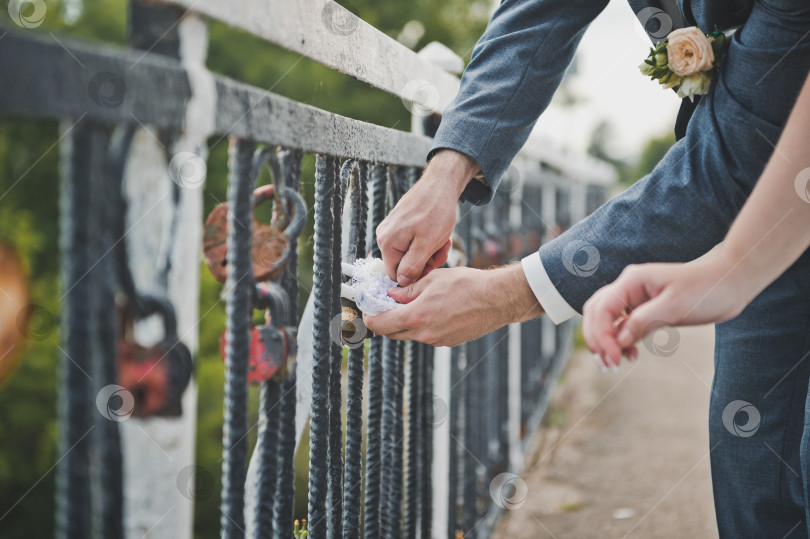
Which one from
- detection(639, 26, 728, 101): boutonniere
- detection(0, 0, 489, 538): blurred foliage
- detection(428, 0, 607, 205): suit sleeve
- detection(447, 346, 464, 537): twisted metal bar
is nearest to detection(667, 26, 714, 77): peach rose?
detection(639, 26, 728, 101): boutonniere

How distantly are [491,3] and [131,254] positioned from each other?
25736 mm

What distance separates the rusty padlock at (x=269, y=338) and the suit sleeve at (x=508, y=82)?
25.5 inches

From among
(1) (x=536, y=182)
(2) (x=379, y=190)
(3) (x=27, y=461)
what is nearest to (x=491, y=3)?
(3) (x=27, y=461)

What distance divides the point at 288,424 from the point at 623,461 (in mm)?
2822

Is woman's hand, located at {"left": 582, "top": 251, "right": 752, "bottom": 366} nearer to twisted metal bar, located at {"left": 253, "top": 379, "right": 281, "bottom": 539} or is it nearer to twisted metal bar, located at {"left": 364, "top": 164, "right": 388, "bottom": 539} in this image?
twisted metal bar, located at {"left": 253, "top": 379, "right": 281, "bottom": 539}

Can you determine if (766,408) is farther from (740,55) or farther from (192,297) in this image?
(192,297)

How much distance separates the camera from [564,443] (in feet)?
13.1

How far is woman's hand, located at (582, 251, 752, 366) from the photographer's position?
3.17ft

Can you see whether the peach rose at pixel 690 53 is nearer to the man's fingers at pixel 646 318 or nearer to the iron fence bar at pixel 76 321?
the man's fingers at pixel 646 318

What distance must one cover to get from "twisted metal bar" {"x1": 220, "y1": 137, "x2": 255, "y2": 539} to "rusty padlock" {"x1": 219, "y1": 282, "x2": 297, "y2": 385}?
0.26 ft

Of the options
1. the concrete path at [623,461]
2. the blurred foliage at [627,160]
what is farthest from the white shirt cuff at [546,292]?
the blurred foliage at [627,160]

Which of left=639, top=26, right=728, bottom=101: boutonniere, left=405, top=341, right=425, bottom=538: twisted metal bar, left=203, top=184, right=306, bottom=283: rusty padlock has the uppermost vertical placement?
left=639, top=26, right=728, bottom=101: boutonniere

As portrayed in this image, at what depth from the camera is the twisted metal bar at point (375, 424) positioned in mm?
1552

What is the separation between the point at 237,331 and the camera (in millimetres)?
959
